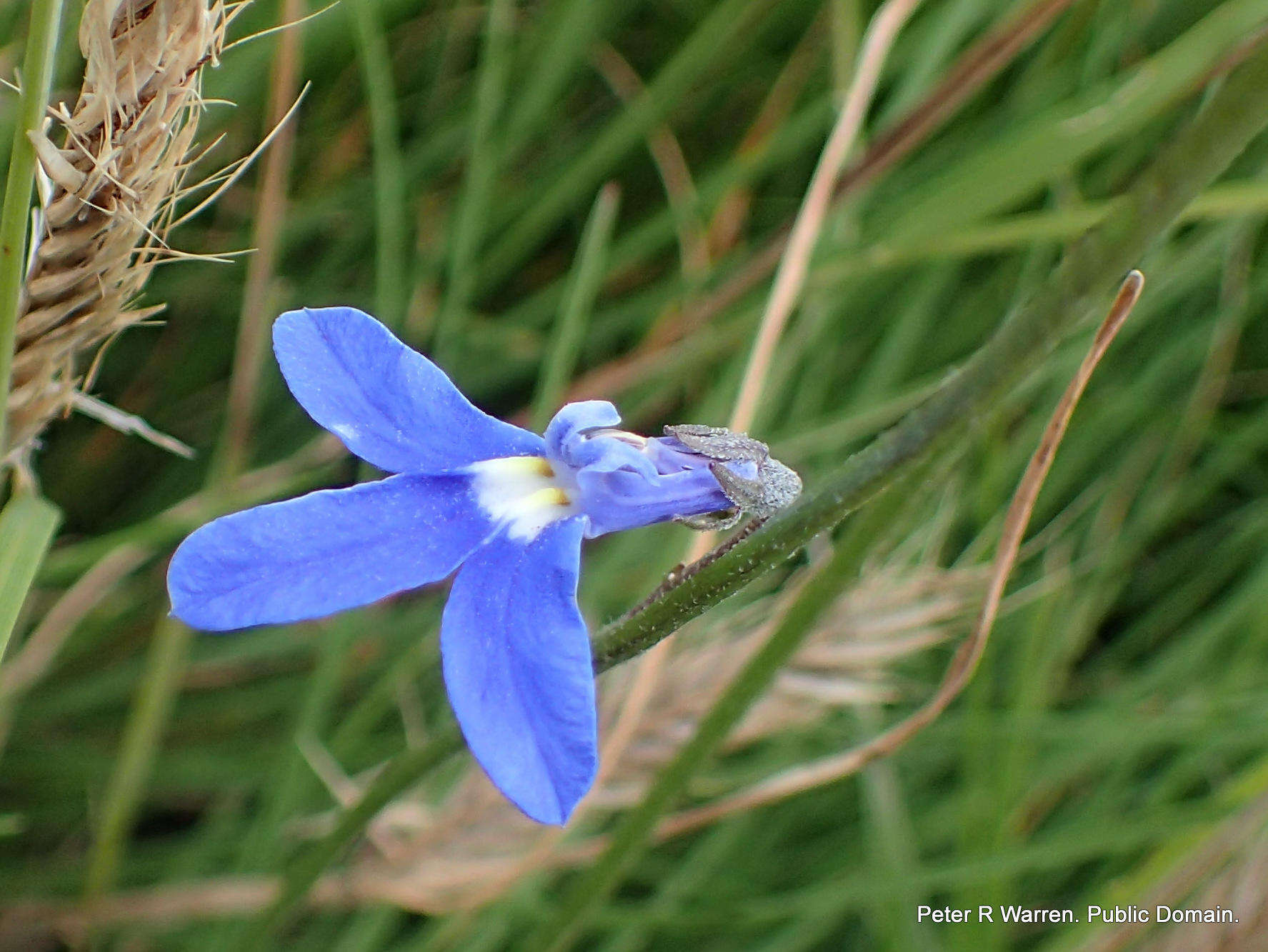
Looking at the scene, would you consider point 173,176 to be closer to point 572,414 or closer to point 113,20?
point 113,20

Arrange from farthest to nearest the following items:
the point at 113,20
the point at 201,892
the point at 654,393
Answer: the point at 654,393, the point at 201,892, the point at 113,20

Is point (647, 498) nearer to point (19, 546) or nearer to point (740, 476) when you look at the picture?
point (740, 476)

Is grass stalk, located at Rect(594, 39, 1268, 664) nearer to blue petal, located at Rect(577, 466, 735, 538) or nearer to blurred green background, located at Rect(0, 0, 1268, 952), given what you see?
blue petal, located at Rect(577, 466, 735, 538)

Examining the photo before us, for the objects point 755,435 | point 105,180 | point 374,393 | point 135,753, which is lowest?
point 135,753

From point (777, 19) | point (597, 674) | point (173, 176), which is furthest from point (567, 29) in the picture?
point (597, 674)

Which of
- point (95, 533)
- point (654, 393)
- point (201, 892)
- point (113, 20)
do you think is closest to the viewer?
point (113, 20)

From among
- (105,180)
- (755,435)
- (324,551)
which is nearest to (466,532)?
(324,551)

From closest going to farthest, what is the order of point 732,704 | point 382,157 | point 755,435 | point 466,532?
1. point 466,532
2. point 732,704
3. point 382,157
4. point 755,435
